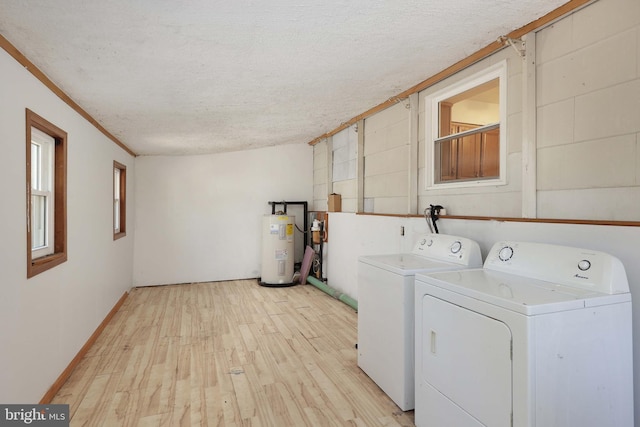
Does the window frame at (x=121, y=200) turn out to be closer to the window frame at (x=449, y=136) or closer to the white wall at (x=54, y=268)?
the white wall at (x=54, y=268)

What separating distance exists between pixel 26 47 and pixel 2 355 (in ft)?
5.33

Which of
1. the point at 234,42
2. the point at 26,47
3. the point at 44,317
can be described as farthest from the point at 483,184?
the point at 44,317

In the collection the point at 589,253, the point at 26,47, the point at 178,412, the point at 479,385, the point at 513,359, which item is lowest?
the point at 178,412

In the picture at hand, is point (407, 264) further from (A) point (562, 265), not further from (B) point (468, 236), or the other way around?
(A) point (562, 265)

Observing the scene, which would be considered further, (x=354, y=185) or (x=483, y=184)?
(x=354, y=185)

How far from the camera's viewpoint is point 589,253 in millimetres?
1689

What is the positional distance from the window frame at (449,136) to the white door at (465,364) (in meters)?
1.14

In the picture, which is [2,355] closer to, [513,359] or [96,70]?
[96,70]

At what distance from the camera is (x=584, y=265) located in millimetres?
1685

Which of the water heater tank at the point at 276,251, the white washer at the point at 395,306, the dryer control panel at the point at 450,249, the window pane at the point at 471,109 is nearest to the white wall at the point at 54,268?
the white washer at the point at 395,306

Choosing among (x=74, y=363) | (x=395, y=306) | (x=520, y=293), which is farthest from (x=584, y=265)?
(x=74, y=363)

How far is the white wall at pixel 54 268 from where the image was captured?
189cm

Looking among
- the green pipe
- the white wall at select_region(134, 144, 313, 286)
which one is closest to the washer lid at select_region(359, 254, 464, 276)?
the green pipe

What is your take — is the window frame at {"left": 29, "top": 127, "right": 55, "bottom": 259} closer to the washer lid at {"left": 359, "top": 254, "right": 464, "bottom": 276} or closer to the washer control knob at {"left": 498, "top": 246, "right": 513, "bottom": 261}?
the washer lid at {"left": 359, "top": 254, "right": 464, "bottom": 276}
